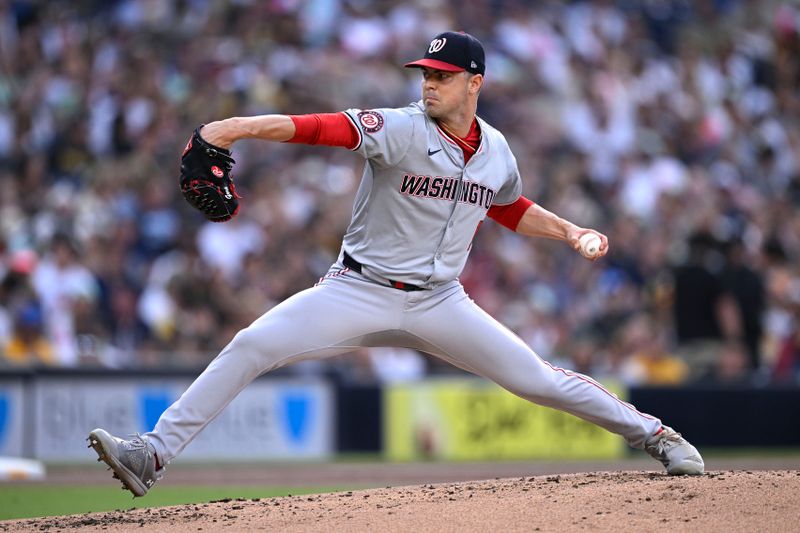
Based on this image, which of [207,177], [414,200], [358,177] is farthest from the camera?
[358,177]

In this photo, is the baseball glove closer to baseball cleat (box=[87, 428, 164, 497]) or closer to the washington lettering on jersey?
the washington lettering on jersey

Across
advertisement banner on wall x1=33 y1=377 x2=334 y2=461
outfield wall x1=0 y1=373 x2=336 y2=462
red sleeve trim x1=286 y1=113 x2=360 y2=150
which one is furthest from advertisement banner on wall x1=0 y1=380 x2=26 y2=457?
red sleeve trim x1=286 y1=113 x2=360 y2=150

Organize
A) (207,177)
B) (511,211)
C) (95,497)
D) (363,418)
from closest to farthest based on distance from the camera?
(207,177) → (511,211) → (95,497) → (363,418)

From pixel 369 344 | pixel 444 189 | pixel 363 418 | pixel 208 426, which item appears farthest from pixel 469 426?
pixel 444 189

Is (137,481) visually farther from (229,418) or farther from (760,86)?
(760,86)

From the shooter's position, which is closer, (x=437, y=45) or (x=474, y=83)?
(x=437, y=45)

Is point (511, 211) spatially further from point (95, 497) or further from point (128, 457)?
point (95, 497)

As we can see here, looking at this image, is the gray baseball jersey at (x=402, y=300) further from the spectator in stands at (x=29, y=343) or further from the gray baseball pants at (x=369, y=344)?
the spectator in stands at (x=29, y=343)
